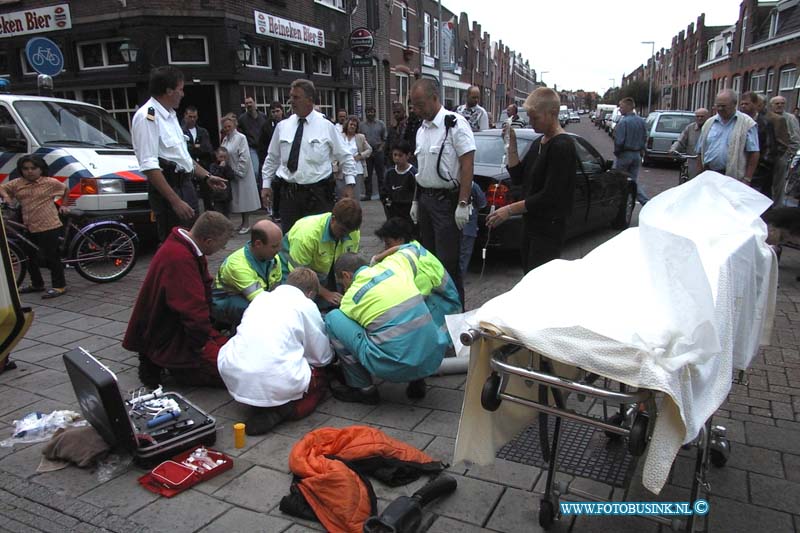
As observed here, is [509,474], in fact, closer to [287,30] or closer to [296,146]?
[296,146]

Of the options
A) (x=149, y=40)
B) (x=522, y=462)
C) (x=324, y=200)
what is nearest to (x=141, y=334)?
(x=324, y=200)

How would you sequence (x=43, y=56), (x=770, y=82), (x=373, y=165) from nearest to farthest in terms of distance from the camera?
1. (x=43, y=56)
2. (x=373, y=165)
3. (x=770, y=82)

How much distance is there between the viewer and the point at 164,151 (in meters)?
5.34

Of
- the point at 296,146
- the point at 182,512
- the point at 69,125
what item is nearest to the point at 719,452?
the point at 182,512

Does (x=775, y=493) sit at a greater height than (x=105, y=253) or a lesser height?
lesser

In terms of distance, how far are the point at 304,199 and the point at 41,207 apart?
3089 mm

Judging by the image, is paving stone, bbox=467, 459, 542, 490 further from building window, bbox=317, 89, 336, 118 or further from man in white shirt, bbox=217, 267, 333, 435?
building window, bbox=317, 89, 336, 118

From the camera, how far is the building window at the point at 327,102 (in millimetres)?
21156

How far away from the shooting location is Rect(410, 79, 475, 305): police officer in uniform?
5000mm

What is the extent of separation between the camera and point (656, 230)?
233 centimetres

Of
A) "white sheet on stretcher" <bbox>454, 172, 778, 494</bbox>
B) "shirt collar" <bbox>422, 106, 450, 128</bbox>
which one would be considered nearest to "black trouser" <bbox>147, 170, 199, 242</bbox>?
"shirt collar" <bbox>422, 106, 450, 128</bbox>

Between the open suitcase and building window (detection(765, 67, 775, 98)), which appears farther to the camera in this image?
building window (detection(765, 67, 775, 98))

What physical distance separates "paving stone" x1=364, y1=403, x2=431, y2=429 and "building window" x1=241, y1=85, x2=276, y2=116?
45.9 ft

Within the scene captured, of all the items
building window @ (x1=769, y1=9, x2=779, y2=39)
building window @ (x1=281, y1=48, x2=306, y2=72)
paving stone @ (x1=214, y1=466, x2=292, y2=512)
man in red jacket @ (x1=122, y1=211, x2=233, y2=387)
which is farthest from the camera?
building window @ (x1=769, y1=9, x2=779, y2=39)
